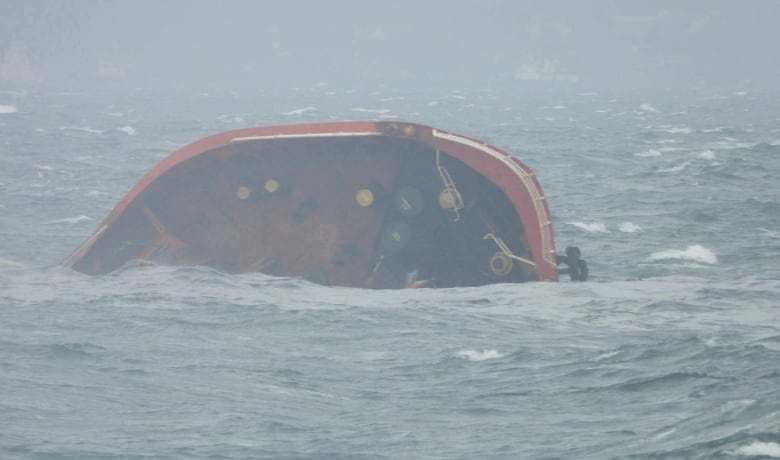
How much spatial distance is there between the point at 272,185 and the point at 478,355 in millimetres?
8689

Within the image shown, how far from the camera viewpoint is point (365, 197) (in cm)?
2523

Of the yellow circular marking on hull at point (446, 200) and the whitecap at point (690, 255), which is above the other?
the yellow circular marking on hull at point (446, 200)

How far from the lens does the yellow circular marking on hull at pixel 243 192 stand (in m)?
25.9

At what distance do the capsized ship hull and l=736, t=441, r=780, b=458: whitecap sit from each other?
35.5ft

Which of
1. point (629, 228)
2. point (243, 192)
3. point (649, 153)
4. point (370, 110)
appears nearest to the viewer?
point (243, 192)

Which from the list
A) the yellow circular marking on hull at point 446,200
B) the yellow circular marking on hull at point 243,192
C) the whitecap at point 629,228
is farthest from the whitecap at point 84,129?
the yellow circular marking on hull at point 446,200

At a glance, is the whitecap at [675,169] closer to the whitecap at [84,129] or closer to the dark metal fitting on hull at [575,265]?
the dark metal fitting on hull at [575,265]

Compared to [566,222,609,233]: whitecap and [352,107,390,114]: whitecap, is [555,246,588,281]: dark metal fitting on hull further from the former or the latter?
[352,107,390,114]: whitecap

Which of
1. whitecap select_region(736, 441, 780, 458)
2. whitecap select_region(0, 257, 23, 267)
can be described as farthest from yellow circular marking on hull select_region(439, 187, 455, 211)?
whitecap select_region(736, 441, 780, 458)

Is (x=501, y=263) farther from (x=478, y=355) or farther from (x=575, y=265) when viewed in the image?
(x=478, y=355)

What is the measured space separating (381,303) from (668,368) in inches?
262

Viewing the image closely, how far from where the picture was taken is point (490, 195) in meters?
24.3

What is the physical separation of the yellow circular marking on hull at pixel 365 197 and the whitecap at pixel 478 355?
288 inches

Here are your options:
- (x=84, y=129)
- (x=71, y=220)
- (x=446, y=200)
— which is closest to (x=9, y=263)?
(x=71, y=220)
